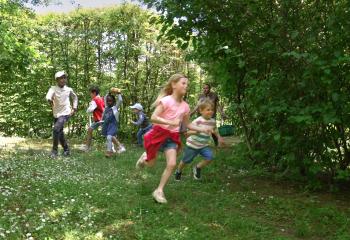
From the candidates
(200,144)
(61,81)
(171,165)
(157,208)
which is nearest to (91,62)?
(61,81)

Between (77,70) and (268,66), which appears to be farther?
(77,70)

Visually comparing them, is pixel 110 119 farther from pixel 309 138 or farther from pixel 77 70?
pixel 77 70

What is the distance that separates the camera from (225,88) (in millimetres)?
8438

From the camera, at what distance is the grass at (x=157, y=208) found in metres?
4.97

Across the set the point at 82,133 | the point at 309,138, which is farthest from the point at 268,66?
the point at 82,133

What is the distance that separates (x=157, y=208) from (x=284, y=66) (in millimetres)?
3082

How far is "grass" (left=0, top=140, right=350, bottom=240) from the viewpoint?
16.3ft

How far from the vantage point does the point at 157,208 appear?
581 cm

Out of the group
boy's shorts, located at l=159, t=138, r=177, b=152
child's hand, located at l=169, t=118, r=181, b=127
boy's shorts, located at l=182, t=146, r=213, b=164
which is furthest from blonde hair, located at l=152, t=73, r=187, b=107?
boy's shorts, located at l=182, t=146, r=213, b=164

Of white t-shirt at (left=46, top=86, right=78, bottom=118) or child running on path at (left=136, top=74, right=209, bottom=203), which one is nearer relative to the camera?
child running on path at (left=136, top=74, right=209, bottom=203)

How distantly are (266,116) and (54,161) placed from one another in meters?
4.97

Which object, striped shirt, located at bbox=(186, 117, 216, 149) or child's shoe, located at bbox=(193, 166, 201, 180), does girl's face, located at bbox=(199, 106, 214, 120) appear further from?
child's shoe, located at bbox=(193, 166, 201, 180)

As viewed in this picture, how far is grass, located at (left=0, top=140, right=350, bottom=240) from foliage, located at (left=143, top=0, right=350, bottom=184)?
0.67 metres

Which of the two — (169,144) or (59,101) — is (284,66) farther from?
(59,101)
